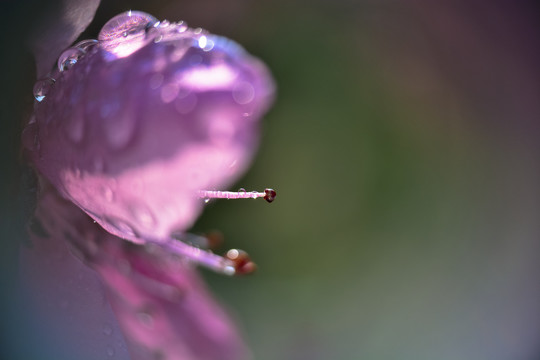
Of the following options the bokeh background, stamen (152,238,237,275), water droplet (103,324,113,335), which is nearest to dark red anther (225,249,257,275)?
stamen (152,238,237,275)

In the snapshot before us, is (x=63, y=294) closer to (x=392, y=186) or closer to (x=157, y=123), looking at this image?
(x=157, y=123)

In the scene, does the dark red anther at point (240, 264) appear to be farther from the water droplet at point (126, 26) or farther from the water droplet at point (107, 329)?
the water droplet at point (126, 26)

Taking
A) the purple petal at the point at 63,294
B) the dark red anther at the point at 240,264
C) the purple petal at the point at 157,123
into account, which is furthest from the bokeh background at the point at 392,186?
the purple petal at the point at 157,123

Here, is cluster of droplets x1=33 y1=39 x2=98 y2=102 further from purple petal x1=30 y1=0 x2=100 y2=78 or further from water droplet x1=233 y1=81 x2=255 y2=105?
water droplet x1=233 y1=81 x2=255 y2=105

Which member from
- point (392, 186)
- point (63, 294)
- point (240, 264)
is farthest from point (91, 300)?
point (392, 186)

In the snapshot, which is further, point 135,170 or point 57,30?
point 57,30

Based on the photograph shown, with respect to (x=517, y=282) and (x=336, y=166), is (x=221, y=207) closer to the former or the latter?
(x=336, y=166)
